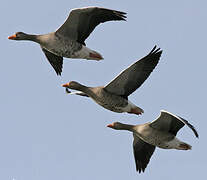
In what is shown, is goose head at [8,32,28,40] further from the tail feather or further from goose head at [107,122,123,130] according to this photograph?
the tail feather

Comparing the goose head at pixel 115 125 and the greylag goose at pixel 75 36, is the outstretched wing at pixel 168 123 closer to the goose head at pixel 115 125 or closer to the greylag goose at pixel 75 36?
the goose head at pixel 115 125

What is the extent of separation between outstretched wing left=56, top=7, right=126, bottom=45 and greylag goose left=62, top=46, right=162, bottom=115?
1.50m

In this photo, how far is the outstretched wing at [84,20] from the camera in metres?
22.9

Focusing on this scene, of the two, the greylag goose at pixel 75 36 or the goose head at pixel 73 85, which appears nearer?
the greylag goose at pixel 75 36

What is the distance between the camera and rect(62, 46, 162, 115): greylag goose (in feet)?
73.3

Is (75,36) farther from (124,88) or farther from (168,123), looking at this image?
(168,123)

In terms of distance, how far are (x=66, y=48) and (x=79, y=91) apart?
1453 mm

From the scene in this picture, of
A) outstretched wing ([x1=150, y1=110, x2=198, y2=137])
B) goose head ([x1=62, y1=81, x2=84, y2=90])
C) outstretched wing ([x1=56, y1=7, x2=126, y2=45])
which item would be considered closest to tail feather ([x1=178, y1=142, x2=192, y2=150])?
outstretched wing ([x1=150, y1=110, x2=198, y2=137])

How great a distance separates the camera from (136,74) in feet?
73.6

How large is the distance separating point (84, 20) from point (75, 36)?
26.2 inches

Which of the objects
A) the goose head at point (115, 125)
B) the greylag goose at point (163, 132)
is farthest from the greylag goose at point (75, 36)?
the greylag goose at point (163, 132)

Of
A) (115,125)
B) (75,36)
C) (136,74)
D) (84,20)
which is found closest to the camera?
(136,74)

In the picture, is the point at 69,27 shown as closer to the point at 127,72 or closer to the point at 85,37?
the point at 85,37

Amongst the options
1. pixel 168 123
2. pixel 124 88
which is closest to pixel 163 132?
pixel 168 123
